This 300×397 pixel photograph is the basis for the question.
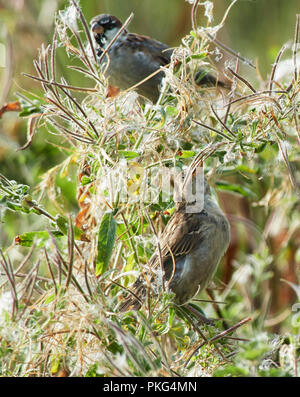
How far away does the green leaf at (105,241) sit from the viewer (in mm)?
1607

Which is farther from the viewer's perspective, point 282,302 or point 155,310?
point 282,302

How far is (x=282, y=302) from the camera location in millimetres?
2807

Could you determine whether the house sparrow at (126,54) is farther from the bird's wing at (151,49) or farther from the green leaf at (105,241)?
the green leaf at (105,241)

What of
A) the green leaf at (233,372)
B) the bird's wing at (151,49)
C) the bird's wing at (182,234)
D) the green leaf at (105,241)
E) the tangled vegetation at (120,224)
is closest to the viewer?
the green leaf at (233,372)

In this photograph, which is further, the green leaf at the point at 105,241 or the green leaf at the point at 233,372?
the green leaf at the point at 105,241

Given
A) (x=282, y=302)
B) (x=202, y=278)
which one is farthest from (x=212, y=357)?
(x=282, y=302)

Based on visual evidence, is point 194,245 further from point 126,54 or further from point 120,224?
point 126,54

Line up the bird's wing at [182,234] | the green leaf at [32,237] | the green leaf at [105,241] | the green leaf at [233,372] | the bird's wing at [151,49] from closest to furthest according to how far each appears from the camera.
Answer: the green leaf at [233,372] < the green leaf at [105,241] < the green leaf at [32,237] < the bird's wing at [182,234] < the bird's wing at [151,49]

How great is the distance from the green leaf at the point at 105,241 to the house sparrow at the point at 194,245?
377 mm

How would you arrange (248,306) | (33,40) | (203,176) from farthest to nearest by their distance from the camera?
(33,40) < (248,306) < (203,176)

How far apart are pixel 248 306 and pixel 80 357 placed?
1160 millimetres

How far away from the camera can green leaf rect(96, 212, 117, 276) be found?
161cm

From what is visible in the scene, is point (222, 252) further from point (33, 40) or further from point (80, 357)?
point (33, 40)

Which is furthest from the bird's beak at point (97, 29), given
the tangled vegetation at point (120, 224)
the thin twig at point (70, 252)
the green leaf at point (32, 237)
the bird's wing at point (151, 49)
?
the thin twig at point (70, 252)
